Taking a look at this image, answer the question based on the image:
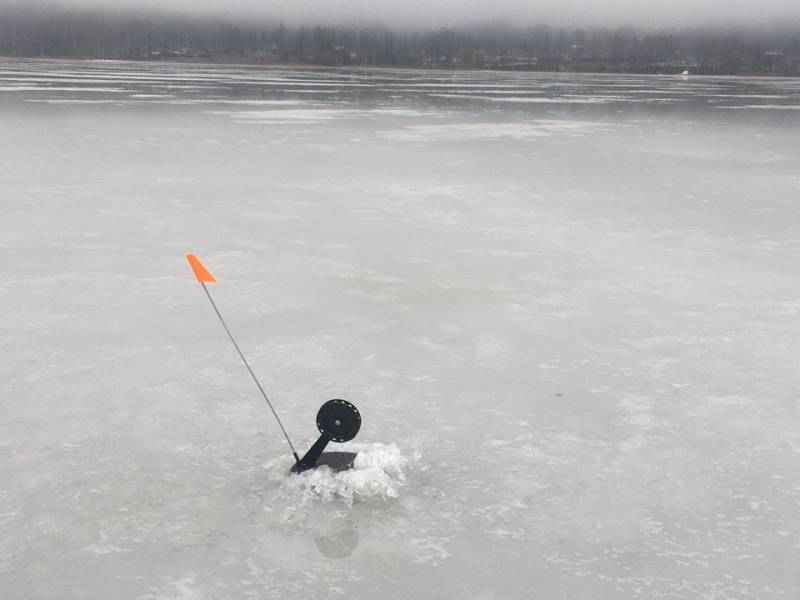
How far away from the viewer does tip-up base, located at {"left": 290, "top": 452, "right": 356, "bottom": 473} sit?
10.6 feet

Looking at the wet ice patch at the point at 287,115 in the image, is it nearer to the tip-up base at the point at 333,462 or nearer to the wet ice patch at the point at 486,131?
the wet ice patch at the point at 486,131

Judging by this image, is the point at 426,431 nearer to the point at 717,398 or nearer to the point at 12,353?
the point at 717,398

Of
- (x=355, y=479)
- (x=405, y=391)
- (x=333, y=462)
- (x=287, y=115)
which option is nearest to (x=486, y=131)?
(x=287, y=115)

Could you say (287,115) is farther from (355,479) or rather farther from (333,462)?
(355,479)

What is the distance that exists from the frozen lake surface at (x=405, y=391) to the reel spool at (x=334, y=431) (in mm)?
88

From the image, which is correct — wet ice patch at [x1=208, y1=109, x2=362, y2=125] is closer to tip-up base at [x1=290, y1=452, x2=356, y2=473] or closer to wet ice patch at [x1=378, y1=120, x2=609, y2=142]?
wet ice patch at [x1=378, y1=120, x2=609, y2=142]

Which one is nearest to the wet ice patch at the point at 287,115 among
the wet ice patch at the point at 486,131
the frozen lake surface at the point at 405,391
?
the wet ice patch at the point at 486,131

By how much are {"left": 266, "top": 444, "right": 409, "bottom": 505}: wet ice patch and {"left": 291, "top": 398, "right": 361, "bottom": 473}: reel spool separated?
0.10 feet

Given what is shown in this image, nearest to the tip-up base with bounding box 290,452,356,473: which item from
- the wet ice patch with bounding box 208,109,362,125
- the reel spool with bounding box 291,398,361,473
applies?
the reel spool with bounding box 291,398,361,473

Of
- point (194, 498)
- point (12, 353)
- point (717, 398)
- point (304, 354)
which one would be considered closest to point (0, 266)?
point (12, 353)

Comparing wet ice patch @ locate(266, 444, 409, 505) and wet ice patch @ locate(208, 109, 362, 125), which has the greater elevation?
wet ice patch @ locate(208, 109, 362, 125)

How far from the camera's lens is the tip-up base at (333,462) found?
3.22 metres

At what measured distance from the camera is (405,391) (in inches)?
161

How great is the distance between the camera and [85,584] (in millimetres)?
2533
